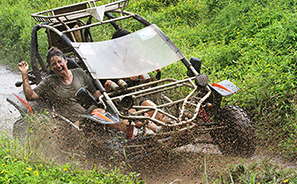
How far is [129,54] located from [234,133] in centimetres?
174

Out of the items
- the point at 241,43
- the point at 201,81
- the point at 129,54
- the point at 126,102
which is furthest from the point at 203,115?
the point at 241,43

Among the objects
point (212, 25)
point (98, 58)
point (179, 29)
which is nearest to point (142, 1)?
point (179, 29)

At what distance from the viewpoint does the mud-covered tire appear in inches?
153

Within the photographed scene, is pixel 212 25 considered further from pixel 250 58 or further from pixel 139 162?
pixel 139 162

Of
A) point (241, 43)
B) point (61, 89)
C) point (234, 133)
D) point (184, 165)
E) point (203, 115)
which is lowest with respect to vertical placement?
point (184, 165)

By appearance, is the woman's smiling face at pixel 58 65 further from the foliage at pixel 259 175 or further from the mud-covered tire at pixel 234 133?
the foliage at pixel 259 175

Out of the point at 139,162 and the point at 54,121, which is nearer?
the point at 139,162

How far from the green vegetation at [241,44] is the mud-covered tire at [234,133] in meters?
0.42

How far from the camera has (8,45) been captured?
8.33 meters

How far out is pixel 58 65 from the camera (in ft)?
14.5

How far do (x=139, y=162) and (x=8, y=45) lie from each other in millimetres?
5957

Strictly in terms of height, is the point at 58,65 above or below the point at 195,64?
above

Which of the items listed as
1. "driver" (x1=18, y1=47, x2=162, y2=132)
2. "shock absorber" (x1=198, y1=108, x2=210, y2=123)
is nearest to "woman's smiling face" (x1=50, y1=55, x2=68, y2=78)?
"driver" (x1=18, y1=47, x2=162, y2=132)

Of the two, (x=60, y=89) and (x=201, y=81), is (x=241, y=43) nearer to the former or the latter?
(x=201, y=81)
